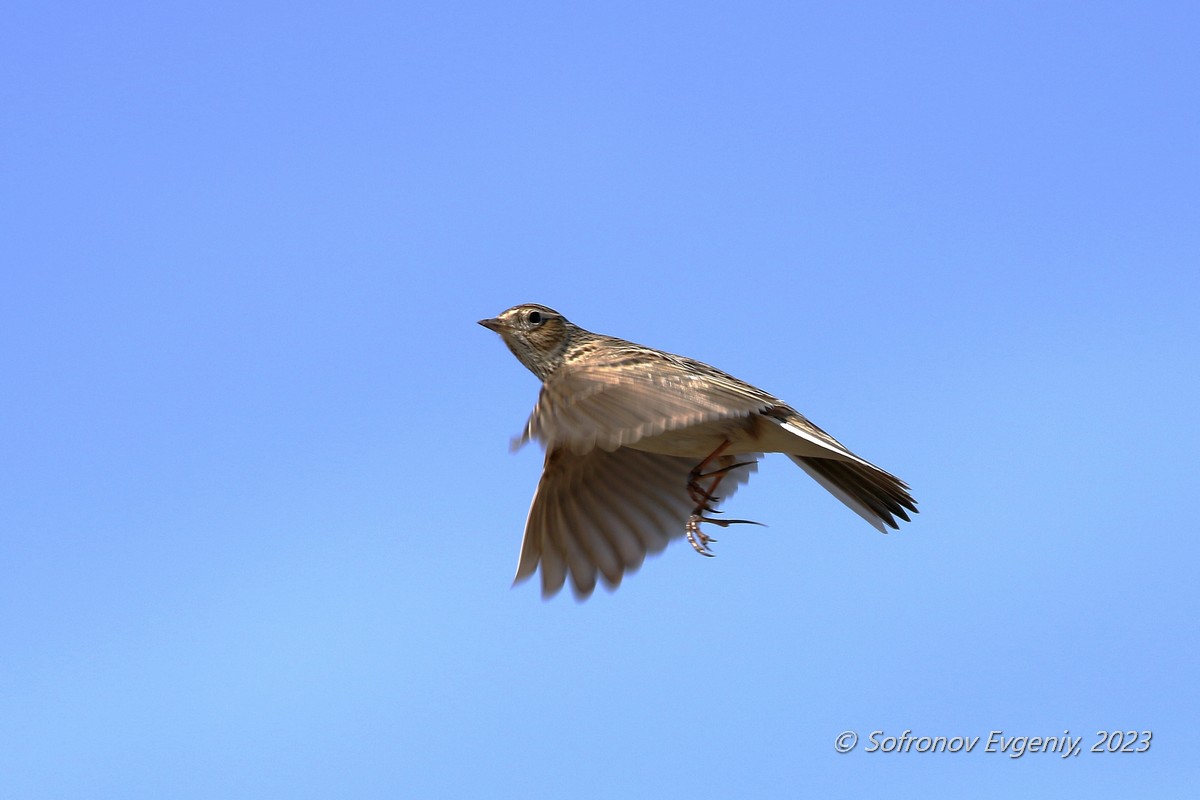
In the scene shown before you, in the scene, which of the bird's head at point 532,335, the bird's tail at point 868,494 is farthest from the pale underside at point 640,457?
the bird's head at point 532,335

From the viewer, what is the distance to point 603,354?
1189 centimetres

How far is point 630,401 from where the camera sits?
10211 millimetres

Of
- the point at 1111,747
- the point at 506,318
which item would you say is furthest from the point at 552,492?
the point at 1111,747

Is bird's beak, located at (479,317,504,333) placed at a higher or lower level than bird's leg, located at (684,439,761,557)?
higher

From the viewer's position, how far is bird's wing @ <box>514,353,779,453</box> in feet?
31.3

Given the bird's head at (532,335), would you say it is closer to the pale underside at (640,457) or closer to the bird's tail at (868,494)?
the pale underside at (640,457)

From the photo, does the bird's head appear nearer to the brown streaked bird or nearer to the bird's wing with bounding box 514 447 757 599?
the brown streaked bird

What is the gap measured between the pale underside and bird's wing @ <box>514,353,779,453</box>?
0.01 m

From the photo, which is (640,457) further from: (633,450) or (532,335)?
(532,335)

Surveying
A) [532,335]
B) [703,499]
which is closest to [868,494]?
[703,499]

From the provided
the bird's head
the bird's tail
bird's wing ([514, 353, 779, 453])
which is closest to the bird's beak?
the bird's head

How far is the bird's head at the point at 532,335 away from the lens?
12.3 m

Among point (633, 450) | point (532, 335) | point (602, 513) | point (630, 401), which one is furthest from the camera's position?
point (633, 450)

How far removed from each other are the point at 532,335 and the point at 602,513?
1.79m
